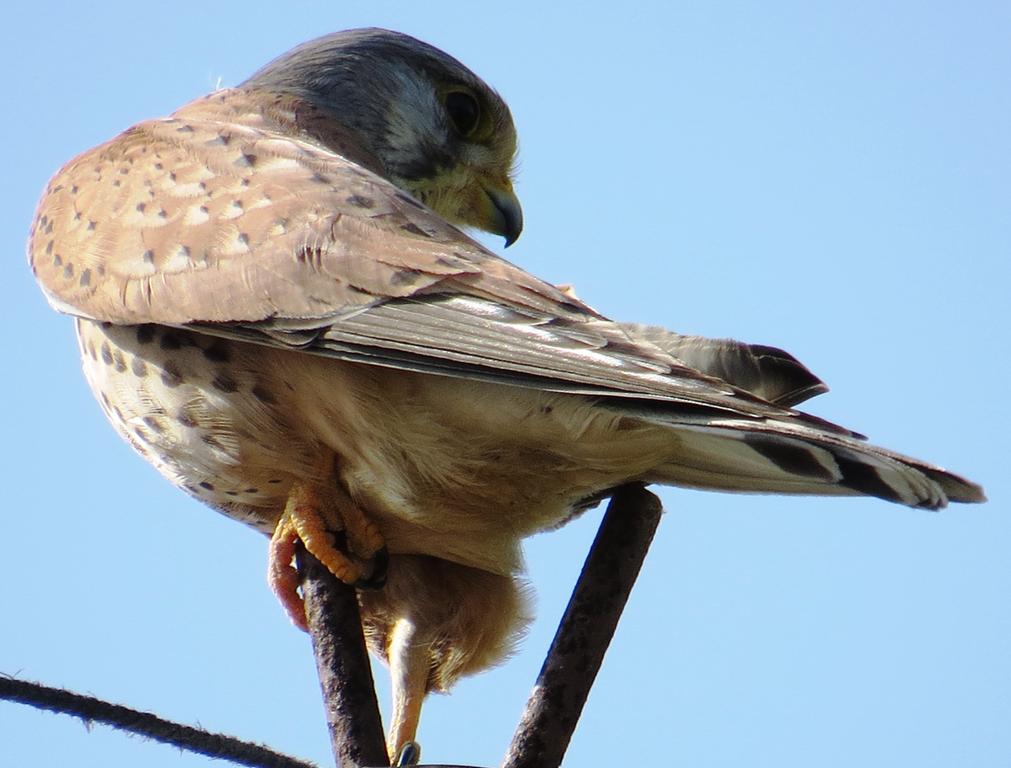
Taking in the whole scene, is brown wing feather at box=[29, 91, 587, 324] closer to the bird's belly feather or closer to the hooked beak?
the bird's belly feather

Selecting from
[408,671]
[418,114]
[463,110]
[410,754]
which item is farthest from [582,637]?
[463,110]

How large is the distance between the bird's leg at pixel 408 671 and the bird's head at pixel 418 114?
1.49 meters

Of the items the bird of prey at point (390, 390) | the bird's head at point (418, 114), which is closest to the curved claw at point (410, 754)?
the bird of prey at point (390, 390)

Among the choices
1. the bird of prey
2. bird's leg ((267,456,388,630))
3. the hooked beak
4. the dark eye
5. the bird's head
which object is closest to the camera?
the bird of prey

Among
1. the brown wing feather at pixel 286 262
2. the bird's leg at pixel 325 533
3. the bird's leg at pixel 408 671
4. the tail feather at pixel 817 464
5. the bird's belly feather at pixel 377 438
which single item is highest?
the tail feather at pixel 817 464

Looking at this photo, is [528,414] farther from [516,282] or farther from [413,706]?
[413,706]

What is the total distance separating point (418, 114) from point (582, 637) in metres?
2.30

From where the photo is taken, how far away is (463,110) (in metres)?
4.12

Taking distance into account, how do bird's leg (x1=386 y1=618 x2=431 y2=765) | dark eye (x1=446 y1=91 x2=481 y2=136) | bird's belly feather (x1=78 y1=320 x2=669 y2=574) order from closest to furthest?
bird's belly feather (x1=78 y1=320 x2=669 y2=574), bird's leg (x1=386 y1=618 x2=431 y2=765), dark eye (x1=446 y1=91 x2=481 y2=136)

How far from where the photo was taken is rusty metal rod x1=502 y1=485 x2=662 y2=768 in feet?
6.25

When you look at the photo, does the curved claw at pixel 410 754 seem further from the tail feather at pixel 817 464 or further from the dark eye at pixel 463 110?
the dark eye at pixel 463 110

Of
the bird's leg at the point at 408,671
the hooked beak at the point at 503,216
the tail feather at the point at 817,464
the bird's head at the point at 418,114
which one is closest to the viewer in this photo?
the tail feather at the point at 817,464

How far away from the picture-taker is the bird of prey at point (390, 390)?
212cm

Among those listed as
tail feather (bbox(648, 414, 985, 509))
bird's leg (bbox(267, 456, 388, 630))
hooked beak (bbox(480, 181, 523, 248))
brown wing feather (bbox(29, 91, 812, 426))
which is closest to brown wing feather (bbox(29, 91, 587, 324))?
brown wing feather (bbox(29, 91, 812, 426))
